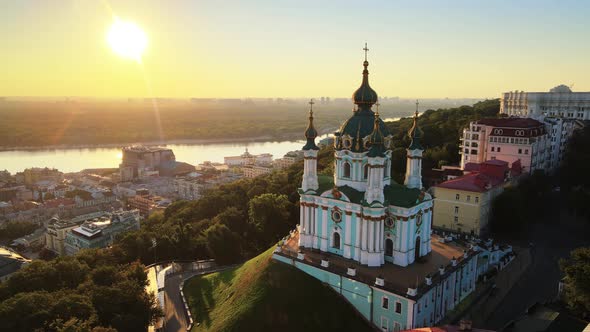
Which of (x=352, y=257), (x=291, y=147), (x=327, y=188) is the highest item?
(x=327, y=188)

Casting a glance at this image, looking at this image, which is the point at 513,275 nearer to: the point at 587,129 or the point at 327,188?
the point at 327,188

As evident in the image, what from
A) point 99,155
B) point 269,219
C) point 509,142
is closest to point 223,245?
point 269,219

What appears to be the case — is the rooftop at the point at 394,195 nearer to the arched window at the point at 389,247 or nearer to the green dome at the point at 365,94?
the arched window at the point at 389,247

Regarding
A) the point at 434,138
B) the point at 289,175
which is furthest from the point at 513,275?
the point at 434,138

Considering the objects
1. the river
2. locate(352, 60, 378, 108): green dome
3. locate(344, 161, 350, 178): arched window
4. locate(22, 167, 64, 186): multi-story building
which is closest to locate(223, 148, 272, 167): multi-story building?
the river

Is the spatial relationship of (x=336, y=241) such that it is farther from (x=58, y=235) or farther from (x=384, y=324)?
(x=58, y=235)

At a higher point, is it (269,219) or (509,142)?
(509,142)
